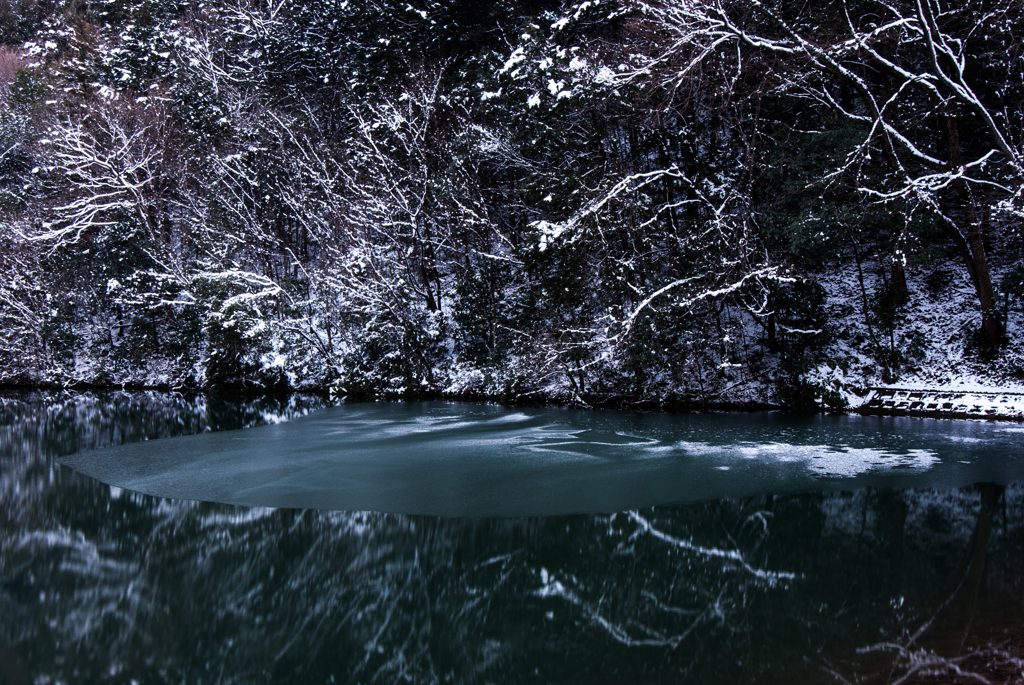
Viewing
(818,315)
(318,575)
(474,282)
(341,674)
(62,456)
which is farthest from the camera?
(474,282)

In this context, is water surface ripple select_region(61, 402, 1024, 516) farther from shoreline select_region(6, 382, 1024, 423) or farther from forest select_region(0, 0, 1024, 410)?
forest select_region(0, 0, 1024, 410)

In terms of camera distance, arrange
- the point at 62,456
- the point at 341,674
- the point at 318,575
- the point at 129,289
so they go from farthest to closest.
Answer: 1. the point at 129,289
2. the point at 62,456
3. the point at 318,575
4. the point at 341,674

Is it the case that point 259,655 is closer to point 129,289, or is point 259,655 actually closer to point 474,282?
point 474,282

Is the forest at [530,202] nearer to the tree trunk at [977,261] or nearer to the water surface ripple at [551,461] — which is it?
the tree trunk at [977,261]

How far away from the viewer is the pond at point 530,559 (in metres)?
5.46

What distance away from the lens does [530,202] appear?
62.6ft

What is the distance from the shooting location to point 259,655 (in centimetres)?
568

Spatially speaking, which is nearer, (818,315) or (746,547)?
(746,547)

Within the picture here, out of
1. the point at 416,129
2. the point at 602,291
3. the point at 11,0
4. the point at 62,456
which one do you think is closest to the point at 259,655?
the point at 62,456

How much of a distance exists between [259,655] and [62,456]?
10.5 m

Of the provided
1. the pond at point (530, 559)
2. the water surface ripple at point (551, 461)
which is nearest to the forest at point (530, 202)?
the water surface ripple at point (551, 461)

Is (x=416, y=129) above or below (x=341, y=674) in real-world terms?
above

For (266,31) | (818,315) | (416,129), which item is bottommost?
(818,315)

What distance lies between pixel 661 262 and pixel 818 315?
136 inches
